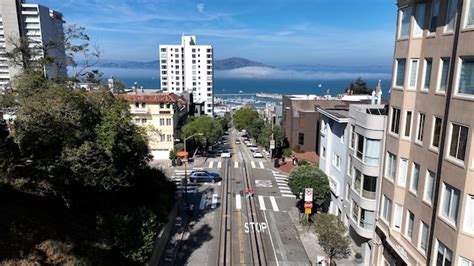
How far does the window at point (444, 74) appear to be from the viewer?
52.2 feet

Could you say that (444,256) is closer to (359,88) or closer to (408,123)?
(408,123)

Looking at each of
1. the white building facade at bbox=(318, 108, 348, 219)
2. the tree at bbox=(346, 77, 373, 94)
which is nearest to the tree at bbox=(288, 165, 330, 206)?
the white building facade at bbox=(318, 108, 348, 219)

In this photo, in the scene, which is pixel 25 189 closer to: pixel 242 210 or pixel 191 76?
pixel 242 210

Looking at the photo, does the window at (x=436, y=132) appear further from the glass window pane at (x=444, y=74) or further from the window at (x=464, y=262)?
the window at (x=464, y=262)

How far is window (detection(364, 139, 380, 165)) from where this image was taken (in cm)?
2275

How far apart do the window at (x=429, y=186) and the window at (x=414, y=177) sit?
3.02ft

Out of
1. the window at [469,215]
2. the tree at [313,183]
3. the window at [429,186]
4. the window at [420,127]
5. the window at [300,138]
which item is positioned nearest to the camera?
the window at [469,215]

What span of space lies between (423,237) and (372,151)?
22.3 feet

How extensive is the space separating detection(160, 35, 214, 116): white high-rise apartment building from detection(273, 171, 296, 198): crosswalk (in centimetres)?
10494

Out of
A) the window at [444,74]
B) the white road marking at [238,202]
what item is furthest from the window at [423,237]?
the white road marking at [238,202]

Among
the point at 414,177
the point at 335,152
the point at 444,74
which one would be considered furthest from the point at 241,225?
the point at 444,74

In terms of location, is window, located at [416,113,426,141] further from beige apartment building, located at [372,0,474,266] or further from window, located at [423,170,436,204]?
window, located at [423,170,436,204]

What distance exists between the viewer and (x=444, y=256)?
15562mm

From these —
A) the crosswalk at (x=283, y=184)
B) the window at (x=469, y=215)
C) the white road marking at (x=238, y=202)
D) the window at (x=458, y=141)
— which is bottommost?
the crosswalk at (x=283, y=184)
